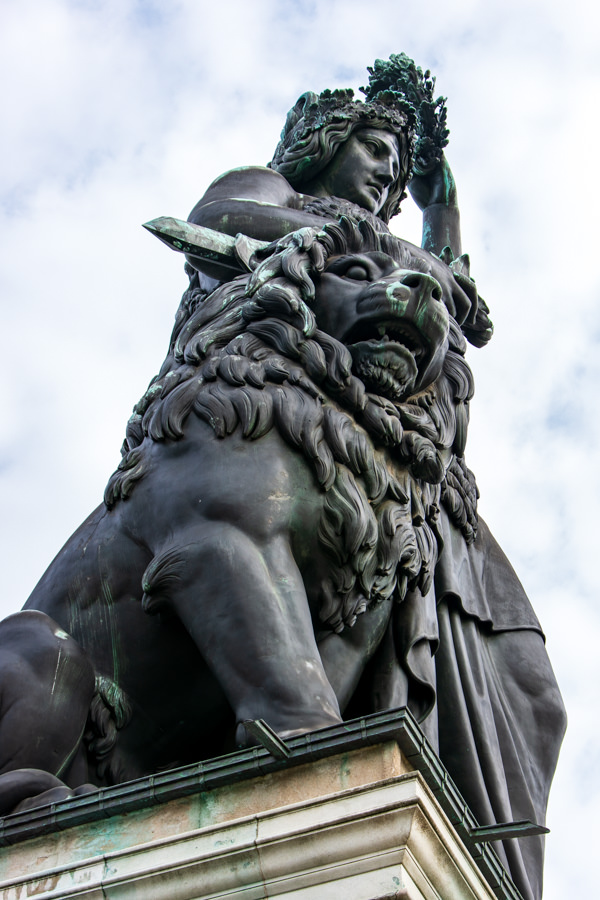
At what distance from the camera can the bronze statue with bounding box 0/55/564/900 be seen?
7711 mm

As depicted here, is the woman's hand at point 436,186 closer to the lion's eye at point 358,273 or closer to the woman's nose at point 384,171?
the woman's nose at point 384,171

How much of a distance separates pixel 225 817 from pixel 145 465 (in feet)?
9.00

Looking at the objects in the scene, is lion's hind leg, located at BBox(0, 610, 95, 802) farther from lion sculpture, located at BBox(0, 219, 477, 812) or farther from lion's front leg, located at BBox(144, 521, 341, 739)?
lion's front leg, located at BBox(144, 521, 341, 739)

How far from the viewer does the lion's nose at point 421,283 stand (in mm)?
8859

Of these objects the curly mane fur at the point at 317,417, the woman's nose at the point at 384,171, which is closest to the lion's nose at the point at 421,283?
the curly mane fur at the point at 317,417

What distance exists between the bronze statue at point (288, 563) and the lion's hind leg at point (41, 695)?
1 cm

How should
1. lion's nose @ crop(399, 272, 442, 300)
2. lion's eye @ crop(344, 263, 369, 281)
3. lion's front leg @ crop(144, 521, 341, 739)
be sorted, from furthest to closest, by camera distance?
lion's eye @ crop(344, 263, 369, 281)
lion's nose @ crop(399, 272, 442, 300)
lion's front leg @ crop(144, 521, 341, 739)

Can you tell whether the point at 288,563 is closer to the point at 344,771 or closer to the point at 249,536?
the point at 249,536

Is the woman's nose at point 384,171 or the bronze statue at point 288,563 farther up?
the woman's nose at point 384,171

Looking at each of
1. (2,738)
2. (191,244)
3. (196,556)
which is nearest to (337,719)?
(196,556)

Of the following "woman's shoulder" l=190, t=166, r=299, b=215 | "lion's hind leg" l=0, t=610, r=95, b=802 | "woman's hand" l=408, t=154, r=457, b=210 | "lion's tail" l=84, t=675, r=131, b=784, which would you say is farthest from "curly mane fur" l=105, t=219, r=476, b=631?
"woman's hand" l=408, t=154, r=457, b=210

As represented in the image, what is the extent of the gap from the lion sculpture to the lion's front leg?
0.01 meters

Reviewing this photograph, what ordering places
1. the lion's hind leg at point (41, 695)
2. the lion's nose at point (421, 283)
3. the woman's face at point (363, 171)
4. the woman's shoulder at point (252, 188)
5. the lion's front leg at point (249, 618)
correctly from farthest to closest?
the woman's face at point (363, 171) → the woman's shoulder at point (252, 188) → the lion's nose at point (421, 283) → the lion's hind leg at point (41, 695) → the lion's front leg at point (249, 618)

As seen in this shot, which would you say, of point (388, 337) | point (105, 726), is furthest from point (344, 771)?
point (388, 337)
